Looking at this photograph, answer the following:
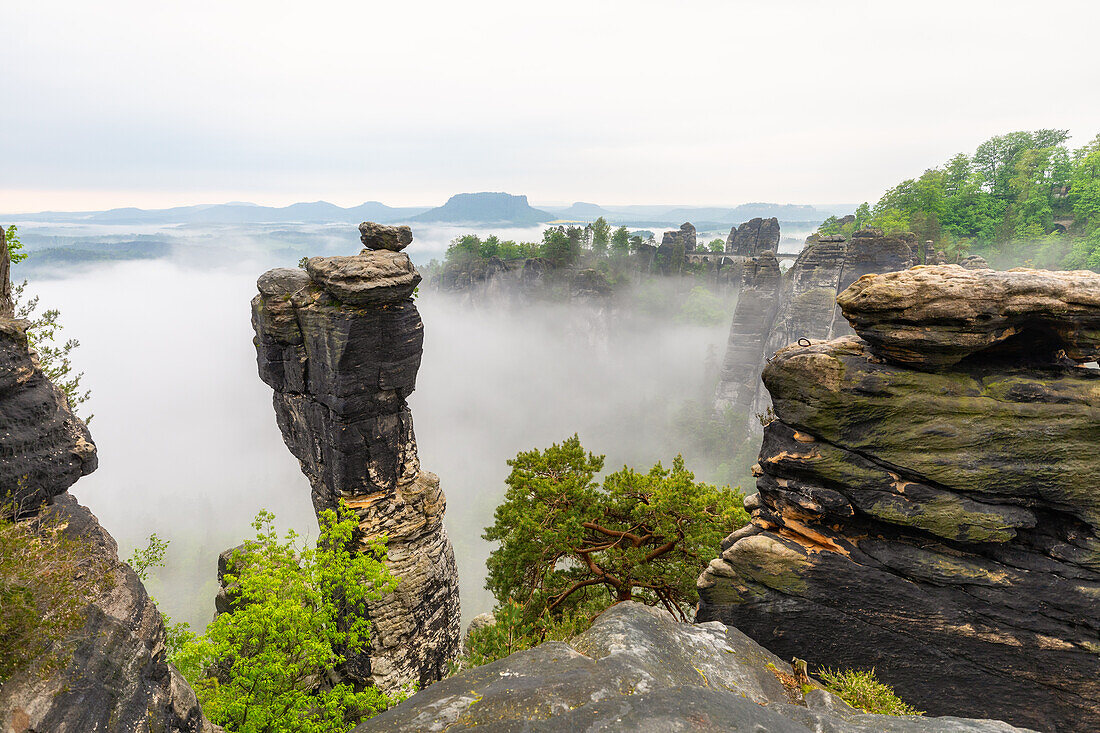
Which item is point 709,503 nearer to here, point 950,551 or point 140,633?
point 950,551

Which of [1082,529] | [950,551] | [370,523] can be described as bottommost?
[370,523]

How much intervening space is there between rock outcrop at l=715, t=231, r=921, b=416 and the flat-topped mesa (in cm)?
2993

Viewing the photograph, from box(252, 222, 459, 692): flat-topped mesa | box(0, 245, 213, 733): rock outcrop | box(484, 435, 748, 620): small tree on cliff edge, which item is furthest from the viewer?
box(252, 222, 459, 692): flat-topped mesa

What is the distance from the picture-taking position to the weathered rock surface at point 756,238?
92.6m

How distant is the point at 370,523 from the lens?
20.2 m

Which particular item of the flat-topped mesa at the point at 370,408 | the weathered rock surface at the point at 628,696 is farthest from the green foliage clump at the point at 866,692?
the flat-topped mesa at the point at 370,408

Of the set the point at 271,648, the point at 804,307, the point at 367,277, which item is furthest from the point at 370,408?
the point at 804,307

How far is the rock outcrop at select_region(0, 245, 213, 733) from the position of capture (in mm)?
5855

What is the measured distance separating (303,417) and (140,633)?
14.7 meters

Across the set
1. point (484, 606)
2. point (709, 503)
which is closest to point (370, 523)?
point (709, 503)

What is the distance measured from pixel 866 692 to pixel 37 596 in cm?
1438

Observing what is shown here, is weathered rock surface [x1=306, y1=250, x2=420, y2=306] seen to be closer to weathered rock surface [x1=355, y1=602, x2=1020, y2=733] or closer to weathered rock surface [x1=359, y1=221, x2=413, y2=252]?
weathered rock surface [x1=359, y1=221, x2=413, y2=252]

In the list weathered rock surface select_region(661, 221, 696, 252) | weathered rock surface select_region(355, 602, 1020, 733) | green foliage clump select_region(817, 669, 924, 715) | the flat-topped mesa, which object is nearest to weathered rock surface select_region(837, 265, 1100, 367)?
weathered rock surface select_region(355, 602, 1020, 733)

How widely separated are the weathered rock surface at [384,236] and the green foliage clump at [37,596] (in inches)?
634
